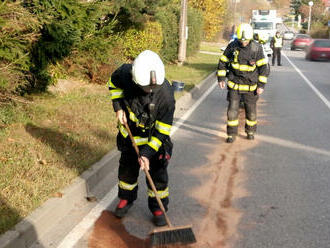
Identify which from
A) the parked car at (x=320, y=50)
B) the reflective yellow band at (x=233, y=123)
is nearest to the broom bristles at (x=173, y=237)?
the reflective yellow band at (x=233, y=123)

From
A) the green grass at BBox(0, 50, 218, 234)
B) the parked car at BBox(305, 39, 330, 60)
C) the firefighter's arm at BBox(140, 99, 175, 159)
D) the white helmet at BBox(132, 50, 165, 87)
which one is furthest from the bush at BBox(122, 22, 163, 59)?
the parked car at BBox(305, 39, 330, 60)

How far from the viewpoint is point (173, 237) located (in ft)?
13.3

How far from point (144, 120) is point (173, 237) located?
105cm

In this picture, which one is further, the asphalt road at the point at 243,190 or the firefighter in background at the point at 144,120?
the asphalt road at the point at 243,190

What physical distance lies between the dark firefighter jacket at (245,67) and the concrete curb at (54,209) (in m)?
2.43

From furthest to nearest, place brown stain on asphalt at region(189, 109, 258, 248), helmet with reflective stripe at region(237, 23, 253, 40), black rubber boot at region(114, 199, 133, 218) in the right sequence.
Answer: helmet with reflective stripe at region(237, 23, 253, 40) < black rubber boot at region(114, 199, 133, 218) < brown stain on asphalt at region(189, 109, 258, 248)

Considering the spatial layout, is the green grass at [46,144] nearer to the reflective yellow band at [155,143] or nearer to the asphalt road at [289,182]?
the reflective yellow band at [155,143]

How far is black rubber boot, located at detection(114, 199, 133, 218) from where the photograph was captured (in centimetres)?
480

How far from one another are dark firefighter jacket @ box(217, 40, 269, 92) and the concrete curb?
2.43 metres

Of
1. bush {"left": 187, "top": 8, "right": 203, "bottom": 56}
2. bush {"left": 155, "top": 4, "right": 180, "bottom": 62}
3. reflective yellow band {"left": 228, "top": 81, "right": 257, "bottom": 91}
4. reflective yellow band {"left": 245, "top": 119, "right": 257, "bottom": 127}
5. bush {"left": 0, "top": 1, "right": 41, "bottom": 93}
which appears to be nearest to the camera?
bush {"left": 0, "top": 1, "right": 41, "bottom": 93}

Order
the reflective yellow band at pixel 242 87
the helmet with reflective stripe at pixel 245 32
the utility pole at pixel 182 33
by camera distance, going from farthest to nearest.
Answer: the utility pole at pixel 182 33, the reflective yellow band at pixel 242 87, the helmet with reflective stripe at pixel 245 32

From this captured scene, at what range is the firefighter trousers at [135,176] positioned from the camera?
15.3 ft

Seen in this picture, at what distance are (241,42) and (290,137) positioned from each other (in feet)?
6.52

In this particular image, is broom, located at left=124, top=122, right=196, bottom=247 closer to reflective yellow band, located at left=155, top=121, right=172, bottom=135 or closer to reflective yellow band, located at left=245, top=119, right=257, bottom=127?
reflective yellow band, located at left=155, top=121, right=172, bottom=135
